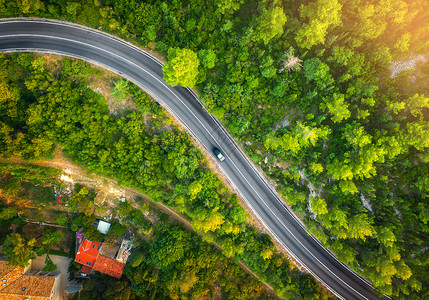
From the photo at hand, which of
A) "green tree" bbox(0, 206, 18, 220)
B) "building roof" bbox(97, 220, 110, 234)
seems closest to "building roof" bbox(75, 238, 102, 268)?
"building roof" bbox(97, 220, 110, 234)

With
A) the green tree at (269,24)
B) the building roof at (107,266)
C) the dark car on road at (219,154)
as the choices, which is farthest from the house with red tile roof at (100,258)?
the green tree at (269,24)

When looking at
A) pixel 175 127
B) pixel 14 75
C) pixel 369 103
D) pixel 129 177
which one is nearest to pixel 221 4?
pixel 175 127

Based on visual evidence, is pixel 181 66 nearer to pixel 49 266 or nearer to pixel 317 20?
pixel 317 20

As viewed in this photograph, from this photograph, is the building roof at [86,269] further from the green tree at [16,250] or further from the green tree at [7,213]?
the green tree at [7,213]

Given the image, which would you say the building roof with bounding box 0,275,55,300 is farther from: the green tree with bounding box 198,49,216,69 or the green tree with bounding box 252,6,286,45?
the green tree with bounding box 252,6,286,45

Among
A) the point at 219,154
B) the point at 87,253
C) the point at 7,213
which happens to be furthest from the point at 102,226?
the point at 219,154
